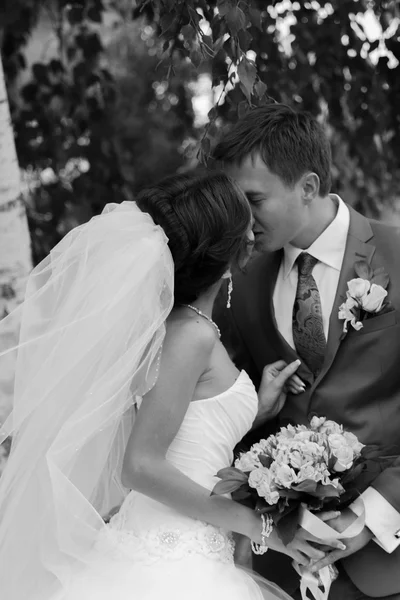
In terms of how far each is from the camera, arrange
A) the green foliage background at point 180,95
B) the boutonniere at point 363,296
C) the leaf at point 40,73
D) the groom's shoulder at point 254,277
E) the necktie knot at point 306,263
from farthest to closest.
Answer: the leaf at point 40,73 → the green foliage background at point 180,95 → the groom's shoulder at point 254,277 → the necktie knot at point 306,263 → the boutonniere at point 363,296

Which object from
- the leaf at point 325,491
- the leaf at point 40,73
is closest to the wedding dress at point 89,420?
the leaf at point 325,491

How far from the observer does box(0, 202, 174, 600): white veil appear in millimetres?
2229

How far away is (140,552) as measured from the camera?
2.33 metres

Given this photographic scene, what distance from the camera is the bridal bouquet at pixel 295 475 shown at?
2248mm

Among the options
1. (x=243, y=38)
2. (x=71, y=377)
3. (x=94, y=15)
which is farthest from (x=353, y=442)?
(x=94, y=15)

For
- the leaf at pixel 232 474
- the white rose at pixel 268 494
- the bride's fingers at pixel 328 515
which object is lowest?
the bride's fingers at pixel 328 515

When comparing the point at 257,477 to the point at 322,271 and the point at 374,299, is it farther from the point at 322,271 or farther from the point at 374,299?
the point at 322,271

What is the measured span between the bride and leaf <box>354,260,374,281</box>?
450 mm

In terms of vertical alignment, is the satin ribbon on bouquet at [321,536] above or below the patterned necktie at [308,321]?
below

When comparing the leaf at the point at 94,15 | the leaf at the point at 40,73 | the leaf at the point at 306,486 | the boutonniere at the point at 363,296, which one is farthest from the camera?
the leaf at the point at 40,73

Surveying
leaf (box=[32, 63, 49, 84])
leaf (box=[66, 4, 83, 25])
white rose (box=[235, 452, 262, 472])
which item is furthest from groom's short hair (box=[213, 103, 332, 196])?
leaf (box=[32, 63, 49, 84])

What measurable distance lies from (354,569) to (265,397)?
0.59 metres

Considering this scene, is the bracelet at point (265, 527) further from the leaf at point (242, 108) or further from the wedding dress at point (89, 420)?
the leaf at point (242, 108)

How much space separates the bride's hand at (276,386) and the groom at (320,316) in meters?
0.03
